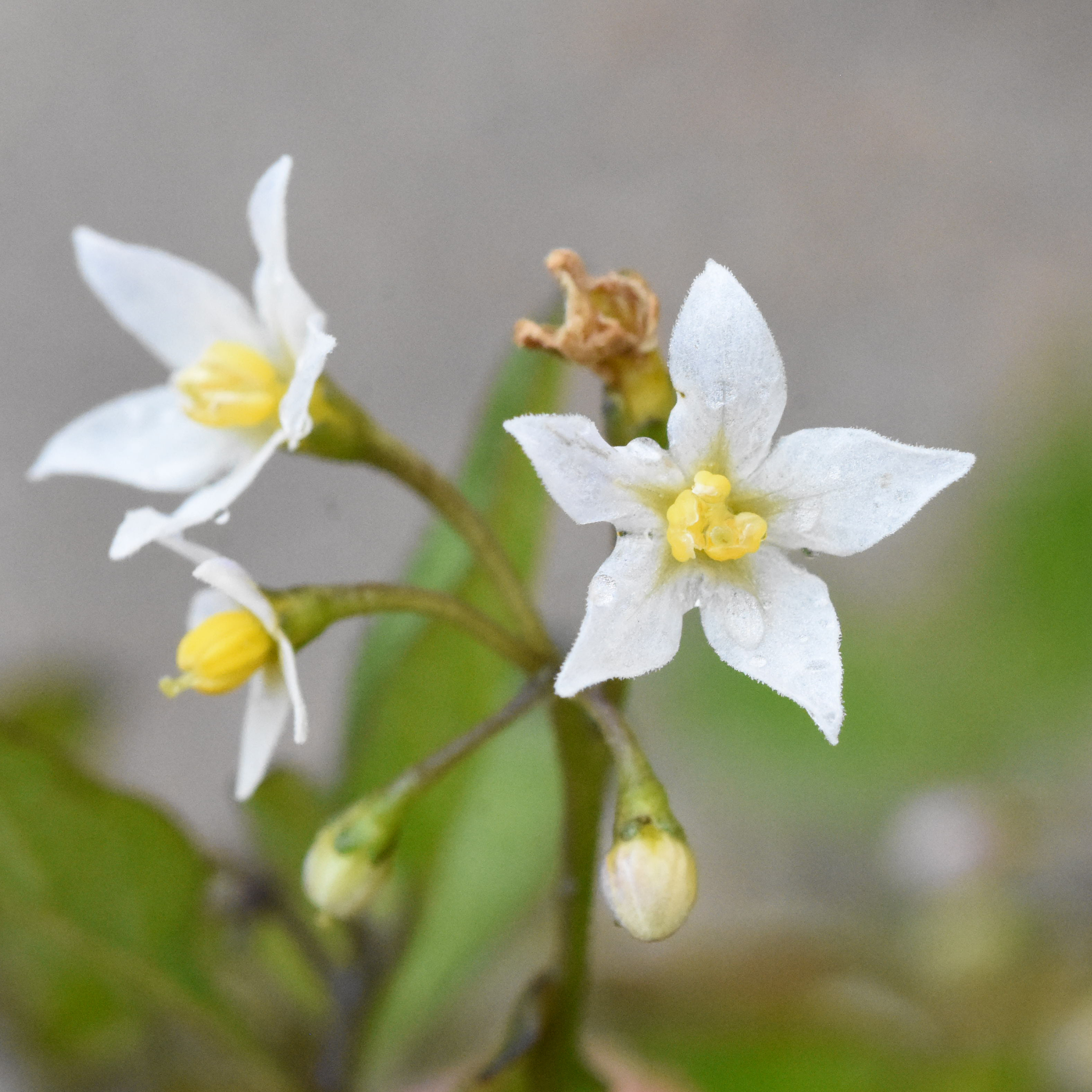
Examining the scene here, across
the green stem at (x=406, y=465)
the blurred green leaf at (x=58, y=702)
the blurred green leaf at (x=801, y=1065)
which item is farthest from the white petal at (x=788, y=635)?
the blurred green leaf at (x=58, y=702)

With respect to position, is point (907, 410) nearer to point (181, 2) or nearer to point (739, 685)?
point (739, 685)

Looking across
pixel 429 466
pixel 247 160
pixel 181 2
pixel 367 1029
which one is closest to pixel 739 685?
pixel 367 1029

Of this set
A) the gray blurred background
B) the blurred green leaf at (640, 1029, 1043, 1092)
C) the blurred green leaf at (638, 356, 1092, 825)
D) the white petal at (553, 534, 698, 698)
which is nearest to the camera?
the white petal at (553, 534, 698, 698)

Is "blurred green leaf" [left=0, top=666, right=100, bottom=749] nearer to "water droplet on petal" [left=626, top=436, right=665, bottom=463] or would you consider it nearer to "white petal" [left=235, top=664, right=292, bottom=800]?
"white petal" [left=235, top=664, right=292, bottom=800]

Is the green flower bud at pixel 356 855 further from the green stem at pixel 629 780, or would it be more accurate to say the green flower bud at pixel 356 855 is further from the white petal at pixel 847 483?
the white petal at pixel 847 483

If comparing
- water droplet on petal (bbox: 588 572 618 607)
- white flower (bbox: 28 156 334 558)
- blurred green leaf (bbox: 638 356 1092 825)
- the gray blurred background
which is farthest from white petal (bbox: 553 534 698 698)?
the gray blurred background

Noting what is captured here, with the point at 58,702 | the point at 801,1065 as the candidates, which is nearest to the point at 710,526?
the point at 801,1065
